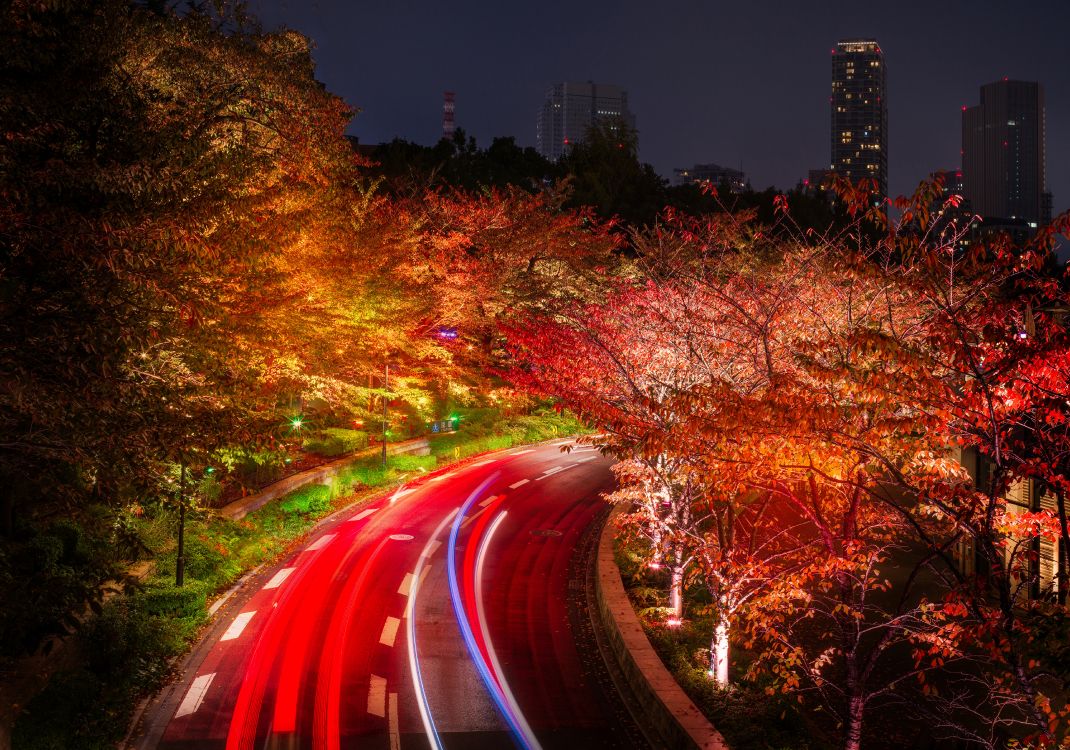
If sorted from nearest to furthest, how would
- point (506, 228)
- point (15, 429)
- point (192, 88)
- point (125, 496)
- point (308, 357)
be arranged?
1. point (15, 429)
2. point (125, 496)
3. point (192, 88)
4. point (308, 357)
5. point (506, 228)

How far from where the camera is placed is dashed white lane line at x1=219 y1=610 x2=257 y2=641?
13.7 metres

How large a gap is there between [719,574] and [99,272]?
9537 millimetres

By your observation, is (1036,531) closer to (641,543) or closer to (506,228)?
(641,543)

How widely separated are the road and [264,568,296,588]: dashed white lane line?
0.06m

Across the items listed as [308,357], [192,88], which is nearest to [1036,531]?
[192,88]

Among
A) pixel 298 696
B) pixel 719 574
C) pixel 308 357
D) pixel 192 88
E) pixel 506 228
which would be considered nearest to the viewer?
pixel 719 574

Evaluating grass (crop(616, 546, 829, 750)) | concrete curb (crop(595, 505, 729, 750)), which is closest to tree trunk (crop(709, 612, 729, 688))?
grass (crop(616, 546, 829, 750))

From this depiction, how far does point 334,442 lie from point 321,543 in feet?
30.8

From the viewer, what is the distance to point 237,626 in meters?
14.2

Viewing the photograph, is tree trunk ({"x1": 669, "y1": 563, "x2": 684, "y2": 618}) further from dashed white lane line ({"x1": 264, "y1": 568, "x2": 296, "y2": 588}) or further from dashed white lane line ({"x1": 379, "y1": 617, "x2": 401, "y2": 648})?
dashed white lane line ({"x1": 264, "y1": 568, "x2": 296, "y2": 588})

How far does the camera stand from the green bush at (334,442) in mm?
28141

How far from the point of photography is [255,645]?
13.4 m

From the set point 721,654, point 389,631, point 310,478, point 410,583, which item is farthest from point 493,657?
point 310,478

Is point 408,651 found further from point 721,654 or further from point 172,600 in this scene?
point 721,654
